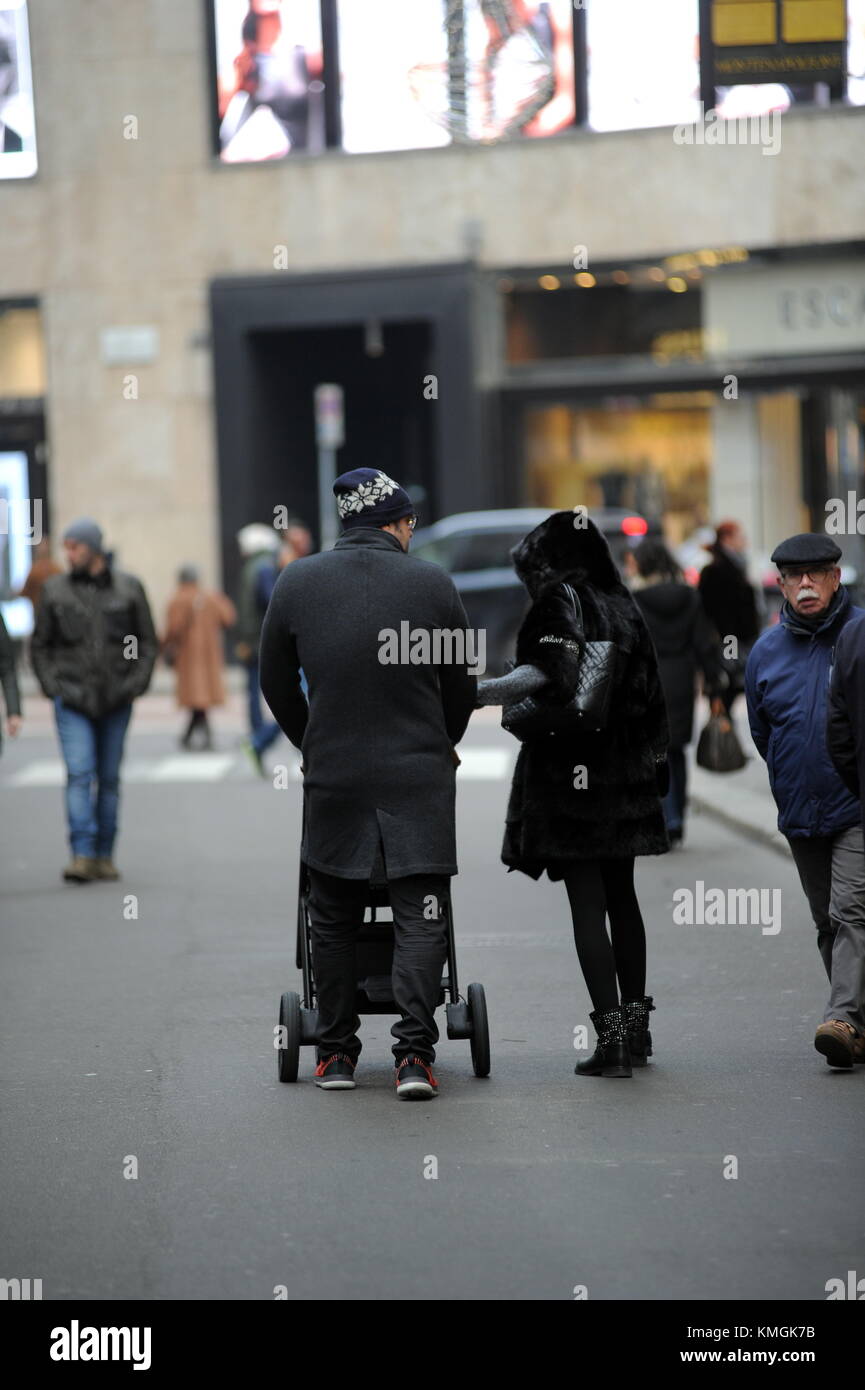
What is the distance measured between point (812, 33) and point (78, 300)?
634 inches

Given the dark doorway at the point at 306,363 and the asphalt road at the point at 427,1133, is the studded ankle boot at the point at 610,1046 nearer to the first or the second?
the asphalt road at the point at 427,1133

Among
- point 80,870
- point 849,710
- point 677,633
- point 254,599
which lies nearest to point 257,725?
point 254,599

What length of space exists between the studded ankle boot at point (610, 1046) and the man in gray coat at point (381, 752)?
1.88 ft

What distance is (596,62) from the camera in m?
25.0

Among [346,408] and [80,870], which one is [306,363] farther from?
[80,870]

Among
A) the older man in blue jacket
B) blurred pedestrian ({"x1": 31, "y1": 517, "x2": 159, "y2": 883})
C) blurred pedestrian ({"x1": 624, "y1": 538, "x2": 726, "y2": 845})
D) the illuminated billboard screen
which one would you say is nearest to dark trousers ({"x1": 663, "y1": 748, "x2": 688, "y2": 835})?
blurred pedestrian ({"x1": 624, "y1": 538, "x2": 726, "y2": 845})

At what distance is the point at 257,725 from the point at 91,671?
6025mm

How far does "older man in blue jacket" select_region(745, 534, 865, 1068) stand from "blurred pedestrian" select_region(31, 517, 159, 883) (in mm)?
5206

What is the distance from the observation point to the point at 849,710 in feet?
21.7

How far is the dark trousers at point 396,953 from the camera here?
662cm

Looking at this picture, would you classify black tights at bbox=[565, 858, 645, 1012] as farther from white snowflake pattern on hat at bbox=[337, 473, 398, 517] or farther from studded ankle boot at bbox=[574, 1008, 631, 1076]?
white snowflake pattern on hat at bbox=[337, 473, 398, 517]

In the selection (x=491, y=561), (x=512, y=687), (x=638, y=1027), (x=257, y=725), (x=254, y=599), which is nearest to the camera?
(x=512, y=687)

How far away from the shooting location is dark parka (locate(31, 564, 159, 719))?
38.4 feet
